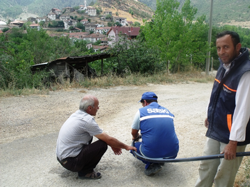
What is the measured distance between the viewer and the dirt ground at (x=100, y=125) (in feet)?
12.3

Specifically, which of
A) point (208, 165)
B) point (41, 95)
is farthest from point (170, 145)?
point (41, 95)

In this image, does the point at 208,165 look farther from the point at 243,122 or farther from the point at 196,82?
the point at 196,82

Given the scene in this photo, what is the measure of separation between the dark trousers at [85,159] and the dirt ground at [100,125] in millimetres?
218

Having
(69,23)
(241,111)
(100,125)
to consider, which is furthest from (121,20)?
(241,111)

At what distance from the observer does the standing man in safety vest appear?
2387 mm

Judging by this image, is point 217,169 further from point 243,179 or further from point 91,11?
point 91,11

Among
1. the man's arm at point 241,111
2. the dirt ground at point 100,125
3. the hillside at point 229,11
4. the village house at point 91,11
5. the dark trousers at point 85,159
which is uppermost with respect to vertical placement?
the village house at point 91,11

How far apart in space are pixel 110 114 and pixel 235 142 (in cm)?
494

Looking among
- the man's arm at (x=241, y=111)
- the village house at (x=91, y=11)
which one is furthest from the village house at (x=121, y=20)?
the man's arm at (x=241, y=111)

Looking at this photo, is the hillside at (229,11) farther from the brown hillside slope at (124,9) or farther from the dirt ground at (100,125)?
the dirt ground at (100,125)

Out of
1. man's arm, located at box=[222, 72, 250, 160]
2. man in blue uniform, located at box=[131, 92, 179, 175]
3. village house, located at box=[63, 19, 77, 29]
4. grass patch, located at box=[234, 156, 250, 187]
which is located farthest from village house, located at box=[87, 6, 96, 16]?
man's arm, located at box=[222, 72, 250, 160]

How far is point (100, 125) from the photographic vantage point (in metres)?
6.21

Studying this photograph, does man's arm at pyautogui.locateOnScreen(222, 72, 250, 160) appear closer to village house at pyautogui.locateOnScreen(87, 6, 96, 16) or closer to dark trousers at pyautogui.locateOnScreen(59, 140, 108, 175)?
dark trousers at pyautogui.locateOnScreen(59, 140, 108, 175)

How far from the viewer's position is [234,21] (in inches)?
3489
